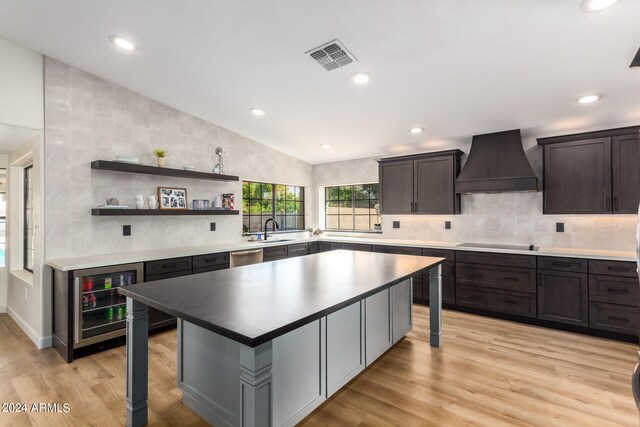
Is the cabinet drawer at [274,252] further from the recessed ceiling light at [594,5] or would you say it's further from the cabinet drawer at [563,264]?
the recessed ceiling light at [594,5]

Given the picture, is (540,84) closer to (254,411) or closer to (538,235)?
(538,235)

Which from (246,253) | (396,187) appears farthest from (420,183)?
(246,253)

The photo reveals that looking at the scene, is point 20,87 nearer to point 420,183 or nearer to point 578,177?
point 420,183

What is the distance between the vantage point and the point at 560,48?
2354 mm

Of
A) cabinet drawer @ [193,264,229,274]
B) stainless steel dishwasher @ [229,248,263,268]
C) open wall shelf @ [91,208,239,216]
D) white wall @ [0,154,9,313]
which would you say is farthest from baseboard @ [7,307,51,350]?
stainless steel dishwasher @ [229,248,263,268]

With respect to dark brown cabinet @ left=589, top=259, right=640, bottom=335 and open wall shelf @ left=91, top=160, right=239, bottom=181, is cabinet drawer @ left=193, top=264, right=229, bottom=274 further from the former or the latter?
dark brown cabinet @ left=589, top=259, right=640, bottom=335

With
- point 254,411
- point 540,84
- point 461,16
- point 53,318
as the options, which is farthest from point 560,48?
point 53,318

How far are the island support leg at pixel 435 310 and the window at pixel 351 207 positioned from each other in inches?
102

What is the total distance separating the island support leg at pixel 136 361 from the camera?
1.85 m

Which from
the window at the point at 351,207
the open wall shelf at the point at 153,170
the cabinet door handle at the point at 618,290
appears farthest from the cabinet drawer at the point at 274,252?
the cabinet door handle at the point at 618,290

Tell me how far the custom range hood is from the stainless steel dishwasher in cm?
287

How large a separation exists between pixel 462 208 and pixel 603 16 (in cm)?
284

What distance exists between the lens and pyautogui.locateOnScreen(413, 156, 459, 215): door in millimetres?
4453

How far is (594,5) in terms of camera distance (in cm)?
192
